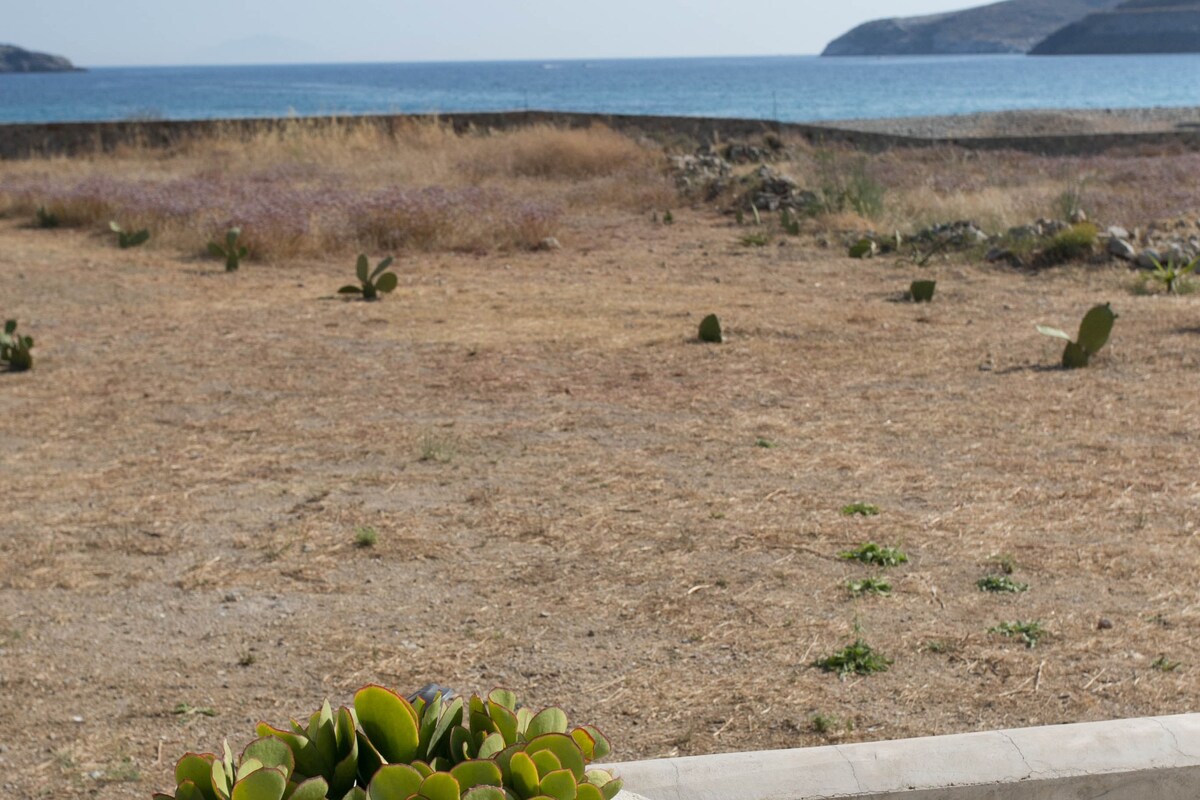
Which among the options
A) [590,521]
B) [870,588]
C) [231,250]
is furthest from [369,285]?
[870,588]

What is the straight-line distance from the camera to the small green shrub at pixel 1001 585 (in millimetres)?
3867

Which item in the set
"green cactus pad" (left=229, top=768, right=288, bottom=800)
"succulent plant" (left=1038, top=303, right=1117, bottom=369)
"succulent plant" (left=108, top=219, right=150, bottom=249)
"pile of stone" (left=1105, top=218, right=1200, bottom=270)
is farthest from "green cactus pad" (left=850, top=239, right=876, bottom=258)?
"green cactus pad" (left=229, top=768, right=288, bottom=800)

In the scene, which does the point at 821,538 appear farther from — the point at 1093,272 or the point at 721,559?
the point at 1093,272

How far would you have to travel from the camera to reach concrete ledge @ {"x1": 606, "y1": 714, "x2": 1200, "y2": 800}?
2.15 metres

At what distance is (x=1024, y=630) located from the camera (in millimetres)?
3543

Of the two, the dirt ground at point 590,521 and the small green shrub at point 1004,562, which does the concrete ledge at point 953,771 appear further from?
the small green shrub at point 1004,562

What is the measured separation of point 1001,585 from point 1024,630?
1.16ft

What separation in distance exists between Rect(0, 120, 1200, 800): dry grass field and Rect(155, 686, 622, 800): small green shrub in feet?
3.78

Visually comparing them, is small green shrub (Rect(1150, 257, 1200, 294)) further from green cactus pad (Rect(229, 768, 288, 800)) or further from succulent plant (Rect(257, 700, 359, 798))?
green cactus pad (Rect(229, 768, 288, 800))

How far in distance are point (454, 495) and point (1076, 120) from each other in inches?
1499

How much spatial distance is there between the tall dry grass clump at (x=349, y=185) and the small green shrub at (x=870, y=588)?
8.64 m

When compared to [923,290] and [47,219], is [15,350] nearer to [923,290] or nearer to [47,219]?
[923,290]

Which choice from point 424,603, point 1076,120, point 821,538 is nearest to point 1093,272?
point 821,538

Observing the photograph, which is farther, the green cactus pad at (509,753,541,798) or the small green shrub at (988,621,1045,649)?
the small green shrub at (988,621,1045,649)
